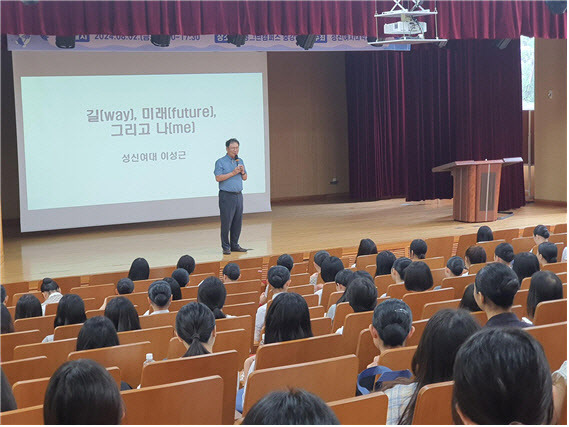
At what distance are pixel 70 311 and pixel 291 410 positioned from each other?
3184 mm

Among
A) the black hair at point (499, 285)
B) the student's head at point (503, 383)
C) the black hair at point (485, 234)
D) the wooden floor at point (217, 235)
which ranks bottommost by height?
the wooden floor at point (217, 235)

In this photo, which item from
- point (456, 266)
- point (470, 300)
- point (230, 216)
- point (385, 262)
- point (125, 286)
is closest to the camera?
point (470, 300)

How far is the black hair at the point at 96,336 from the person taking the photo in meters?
3.36

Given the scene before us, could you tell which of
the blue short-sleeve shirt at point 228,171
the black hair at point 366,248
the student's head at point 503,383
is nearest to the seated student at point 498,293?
Result: the student's head at point 503,383

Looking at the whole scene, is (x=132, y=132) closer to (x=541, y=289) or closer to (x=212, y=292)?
(x=212, y=292)

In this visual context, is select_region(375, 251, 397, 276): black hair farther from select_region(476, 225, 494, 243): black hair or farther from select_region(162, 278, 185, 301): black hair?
select_region(476, 225, 494, 243): black hair

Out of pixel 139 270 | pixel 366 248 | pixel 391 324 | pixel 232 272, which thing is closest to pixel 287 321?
pixel 391 324

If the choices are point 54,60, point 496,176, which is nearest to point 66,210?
point 54,60

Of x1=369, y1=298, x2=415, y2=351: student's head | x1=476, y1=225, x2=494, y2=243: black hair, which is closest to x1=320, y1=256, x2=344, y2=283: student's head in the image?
x1=476, y1=225, x2=494, y2=243: black hair

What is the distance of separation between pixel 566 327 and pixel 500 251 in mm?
2561

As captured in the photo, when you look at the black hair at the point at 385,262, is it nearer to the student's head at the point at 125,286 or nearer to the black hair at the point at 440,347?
the student's head at the point at 125,286

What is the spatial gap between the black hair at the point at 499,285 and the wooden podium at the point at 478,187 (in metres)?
7.42

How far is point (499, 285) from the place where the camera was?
10.4 ft

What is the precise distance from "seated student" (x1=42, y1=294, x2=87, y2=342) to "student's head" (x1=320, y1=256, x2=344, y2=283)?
199 cm
